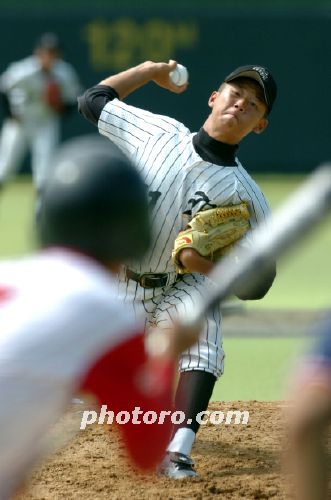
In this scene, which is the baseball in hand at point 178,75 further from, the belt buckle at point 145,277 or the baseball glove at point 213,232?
the belt buckle at point 145,277

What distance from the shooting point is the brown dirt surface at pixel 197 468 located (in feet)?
16.2

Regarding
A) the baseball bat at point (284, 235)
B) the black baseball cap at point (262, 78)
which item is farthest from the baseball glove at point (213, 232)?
the baseball bat at point (284, 235)

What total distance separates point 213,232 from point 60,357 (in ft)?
9.13

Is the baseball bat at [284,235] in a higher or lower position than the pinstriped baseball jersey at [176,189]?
lower

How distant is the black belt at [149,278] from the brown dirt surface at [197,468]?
692 millimetres

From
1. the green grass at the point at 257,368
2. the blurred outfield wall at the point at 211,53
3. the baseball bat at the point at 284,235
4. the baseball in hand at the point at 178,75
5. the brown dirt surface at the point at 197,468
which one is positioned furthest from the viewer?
the blurred outfield wall at the point at 211,53

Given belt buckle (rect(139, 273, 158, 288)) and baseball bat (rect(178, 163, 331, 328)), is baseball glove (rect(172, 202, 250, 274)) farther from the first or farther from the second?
baseball bat (rect(178, 163, 331, 328))

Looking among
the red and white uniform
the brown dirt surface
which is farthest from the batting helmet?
the brown dirt surface

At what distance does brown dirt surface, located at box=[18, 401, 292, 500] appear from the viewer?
16.2 feet

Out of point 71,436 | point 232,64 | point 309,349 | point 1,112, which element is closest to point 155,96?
point 232,64

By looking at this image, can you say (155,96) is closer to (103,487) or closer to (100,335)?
(103,487)

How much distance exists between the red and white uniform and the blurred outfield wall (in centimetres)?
1765

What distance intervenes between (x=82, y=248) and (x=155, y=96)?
1773 centimetres

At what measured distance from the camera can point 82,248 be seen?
2367mm
